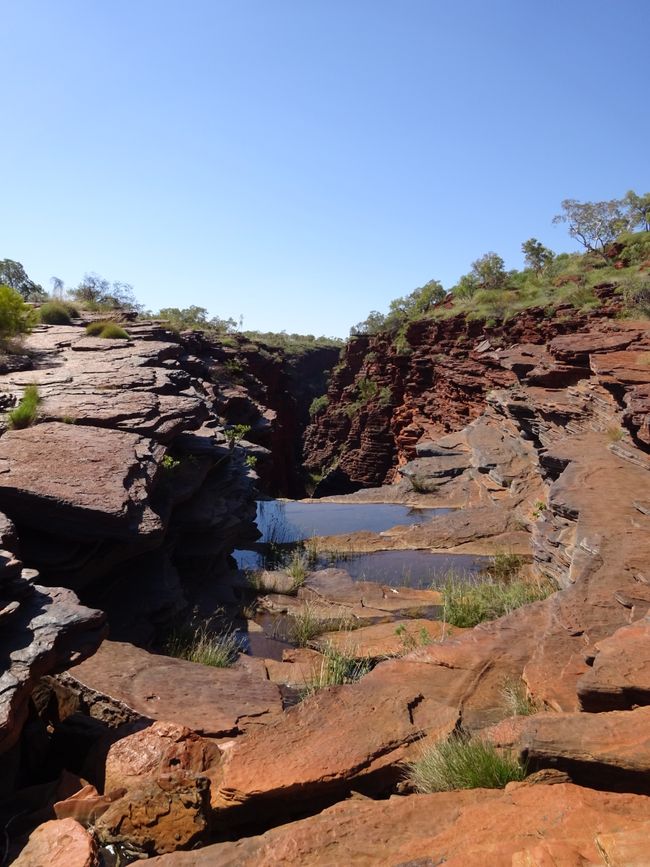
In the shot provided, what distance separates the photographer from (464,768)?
290cm

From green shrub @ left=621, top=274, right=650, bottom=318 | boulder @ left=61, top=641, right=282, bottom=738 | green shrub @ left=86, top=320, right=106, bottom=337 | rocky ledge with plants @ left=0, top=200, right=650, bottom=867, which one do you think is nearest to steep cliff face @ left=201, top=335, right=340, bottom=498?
green shrub @ left=86, top=320, right=106, bottom=337

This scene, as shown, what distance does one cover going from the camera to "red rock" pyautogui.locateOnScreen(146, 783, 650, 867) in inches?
79.5

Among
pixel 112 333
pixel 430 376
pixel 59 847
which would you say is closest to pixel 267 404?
pixel 430 376

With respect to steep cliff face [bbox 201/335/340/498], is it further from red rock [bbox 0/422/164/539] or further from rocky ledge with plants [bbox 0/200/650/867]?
red rock [bbox 0/422/164/539]

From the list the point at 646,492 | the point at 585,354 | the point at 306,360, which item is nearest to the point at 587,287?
the point at 585,354

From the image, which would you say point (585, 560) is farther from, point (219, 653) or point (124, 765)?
point (124, 765)

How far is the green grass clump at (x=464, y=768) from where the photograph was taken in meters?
2.82

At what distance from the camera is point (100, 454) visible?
6758 mm

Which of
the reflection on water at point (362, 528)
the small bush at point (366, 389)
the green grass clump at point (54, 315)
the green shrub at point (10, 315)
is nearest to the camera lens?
the reflection on water at point (362, 528)

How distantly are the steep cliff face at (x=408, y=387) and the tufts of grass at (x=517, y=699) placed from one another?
60.0ft

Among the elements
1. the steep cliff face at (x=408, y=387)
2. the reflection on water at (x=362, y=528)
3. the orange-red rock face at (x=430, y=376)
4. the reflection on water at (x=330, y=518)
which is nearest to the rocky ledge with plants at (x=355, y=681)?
the reflection on water at (x=362, y=528)

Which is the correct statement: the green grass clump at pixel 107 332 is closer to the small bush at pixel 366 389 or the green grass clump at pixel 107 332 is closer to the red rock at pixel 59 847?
the red rock at pixel 59 847

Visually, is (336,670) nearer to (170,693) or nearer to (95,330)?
(170,693)

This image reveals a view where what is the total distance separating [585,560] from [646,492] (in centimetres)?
215
